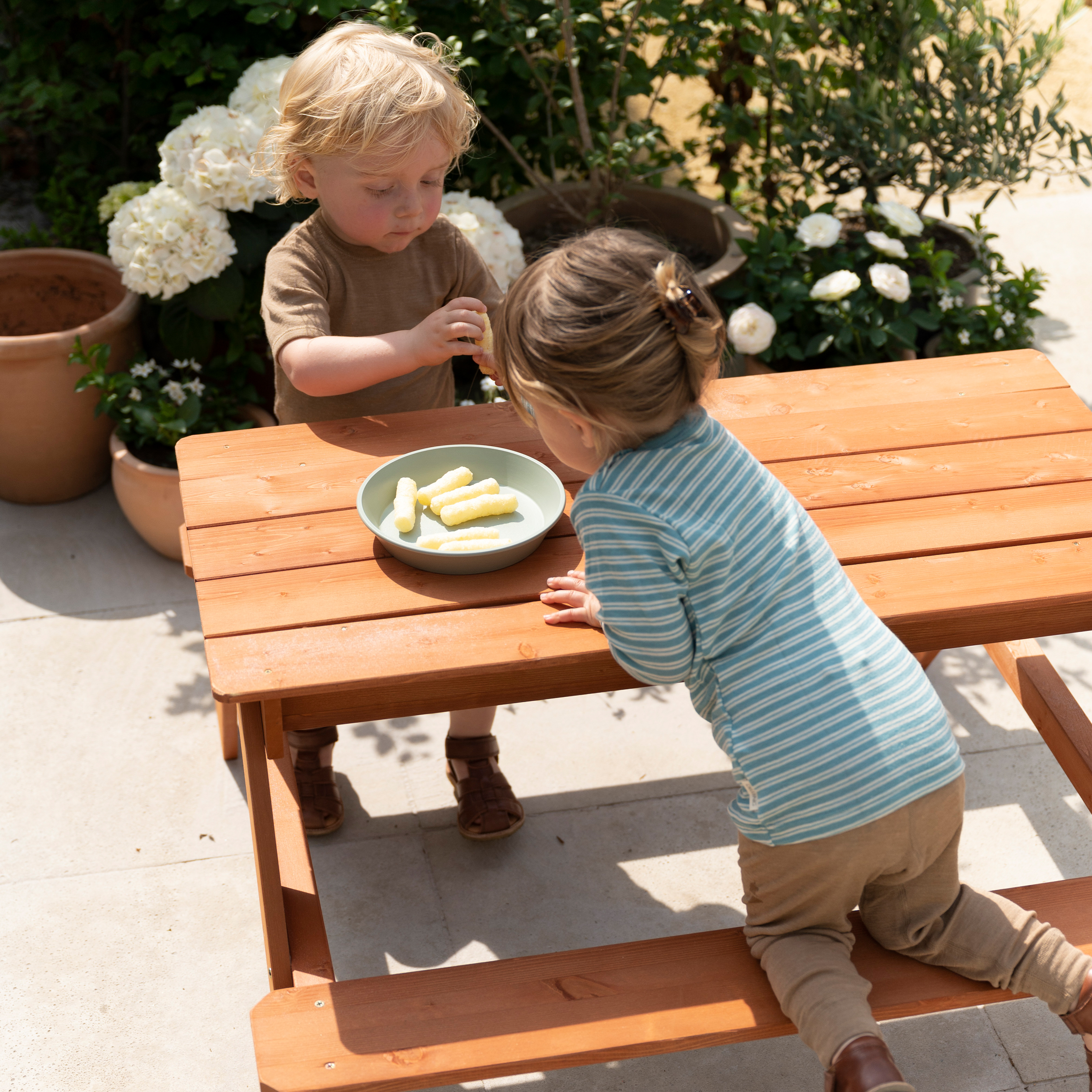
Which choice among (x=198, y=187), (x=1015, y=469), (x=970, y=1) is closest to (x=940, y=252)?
(x=970, y=1)

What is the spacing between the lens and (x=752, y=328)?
3.52m

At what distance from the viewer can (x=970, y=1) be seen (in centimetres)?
366

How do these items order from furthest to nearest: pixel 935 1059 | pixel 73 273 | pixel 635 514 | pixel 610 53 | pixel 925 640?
1. pixel 610 53
2. pixel 73 273
3. pixel 935 1059
4. pixel 925 640
5. pixel 635 514

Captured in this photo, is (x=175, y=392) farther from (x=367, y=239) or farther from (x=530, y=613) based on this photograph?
(x=530, y=613)

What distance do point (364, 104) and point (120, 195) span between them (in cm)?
167

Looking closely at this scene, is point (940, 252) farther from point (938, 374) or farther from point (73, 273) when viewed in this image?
point (73, 273)

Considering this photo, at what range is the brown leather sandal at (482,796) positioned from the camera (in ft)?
8.63

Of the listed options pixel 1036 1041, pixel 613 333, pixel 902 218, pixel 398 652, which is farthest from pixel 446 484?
pixel 902 218

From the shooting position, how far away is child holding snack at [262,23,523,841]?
2.11 m

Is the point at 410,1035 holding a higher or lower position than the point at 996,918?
lower

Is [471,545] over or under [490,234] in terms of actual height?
over

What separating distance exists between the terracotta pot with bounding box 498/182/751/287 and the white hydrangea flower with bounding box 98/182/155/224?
4.02 ft

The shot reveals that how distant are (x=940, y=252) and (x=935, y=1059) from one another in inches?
98.5

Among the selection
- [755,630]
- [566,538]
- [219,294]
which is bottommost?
[219,294]
